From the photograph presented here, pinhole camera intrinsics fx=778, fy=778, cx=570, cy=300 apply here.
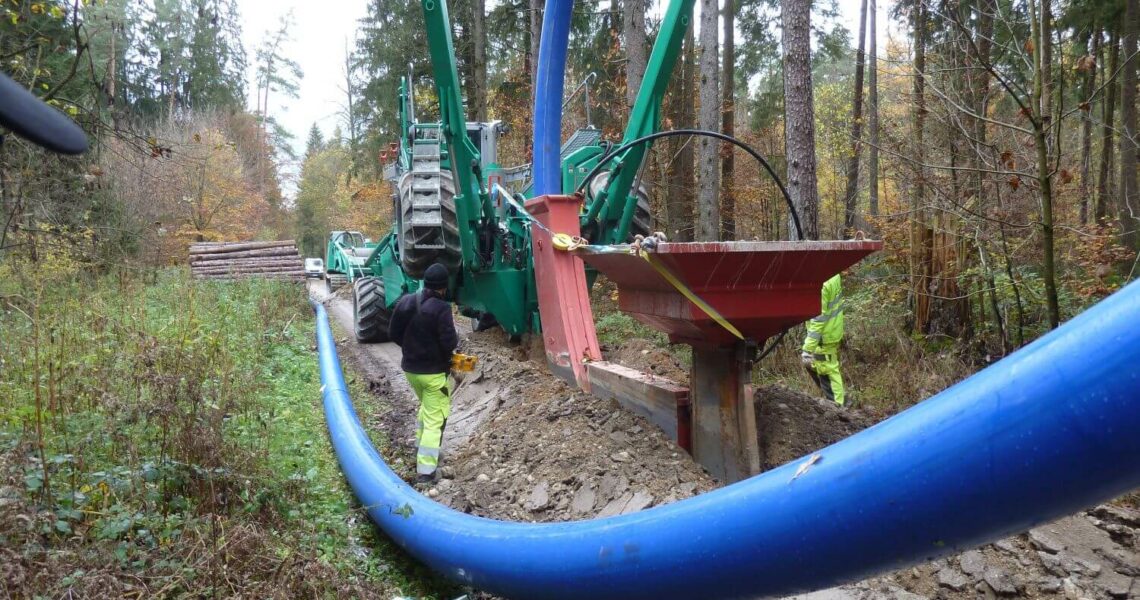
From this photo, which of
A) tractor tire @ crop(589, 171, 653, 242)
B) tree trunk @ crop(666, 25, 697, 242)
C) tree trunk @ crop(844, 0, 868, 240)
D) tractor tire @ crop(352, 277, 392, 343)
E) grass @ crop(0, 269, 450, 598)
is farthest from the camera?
tree trunk @ crop(666, 25, 697, 242)

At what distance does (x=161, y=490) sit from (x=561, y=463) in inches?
→ 81.5

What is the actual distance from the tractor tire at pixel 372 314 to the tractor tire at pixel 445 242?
3973mm

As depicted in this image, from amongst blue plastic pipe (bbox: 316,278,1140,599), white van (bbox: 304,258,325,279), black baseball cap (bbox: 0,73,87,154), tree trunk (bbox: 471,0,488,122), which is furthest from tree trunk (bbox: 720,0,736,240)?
white van (bbox: 304,258,325,279)

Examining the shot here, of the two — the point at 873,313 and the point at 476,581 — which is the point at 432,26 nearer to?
the point at 476,581

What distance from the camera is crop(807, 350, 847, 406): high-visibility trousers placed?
6531mm

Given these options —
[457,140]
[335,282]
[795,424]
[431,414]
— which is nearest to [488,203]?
[457,140]

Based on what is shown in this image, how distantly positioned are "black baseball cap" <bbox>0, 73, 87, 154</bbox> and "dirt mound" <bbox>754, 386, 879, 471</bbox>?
145 inches

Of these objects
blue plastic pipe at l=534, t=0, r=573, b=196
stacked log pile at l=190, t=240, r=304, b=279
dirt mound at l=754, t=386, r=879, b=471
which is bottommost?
dirt mound at l=754, t=386, r=879, b=471

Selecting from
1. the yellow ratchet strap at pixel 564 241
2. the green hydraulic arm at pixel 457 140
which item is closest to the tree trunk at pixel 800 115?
the yellow ratchet strap at pixel 564 241

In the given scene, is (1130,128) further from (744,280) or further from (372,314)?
(372,314)

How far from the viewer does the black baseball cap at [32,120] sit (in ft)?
2.96

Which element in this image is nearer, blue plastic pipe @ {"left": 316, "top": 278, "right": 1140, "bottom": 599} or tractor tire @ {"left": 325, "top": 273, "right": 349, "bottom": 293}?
blue plastic pipe @ {"left": 316, "top": 278, "right": 1140, "bottom": 599}

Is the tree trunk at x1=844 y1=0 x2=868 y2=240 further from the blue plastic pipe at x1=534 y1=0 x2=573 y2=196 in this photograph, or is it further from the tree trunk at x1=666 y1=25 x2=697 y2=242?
the blue plastic pipe at x1=534 y1=0 x2=573 y2=196

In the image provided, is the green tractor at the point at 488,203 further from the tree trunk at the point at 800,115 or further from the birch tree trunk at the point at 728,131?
the birch tree trunk at the point at 728,131
